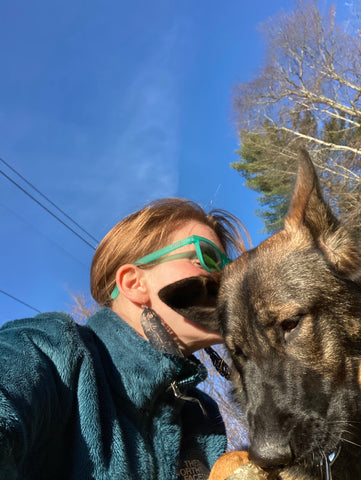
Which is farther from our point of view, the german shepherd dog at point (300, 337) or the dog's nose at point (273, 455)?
the german shepherd dog at point (300, 337)

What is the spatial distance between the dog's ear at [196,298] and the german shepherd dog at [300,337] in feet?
0.04

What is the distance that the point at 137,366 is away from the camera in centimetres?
277

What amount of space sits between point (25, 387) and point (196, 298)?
5.56 ft

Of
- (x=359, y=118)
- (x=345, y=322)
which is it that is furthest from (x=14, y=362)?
(x=359, y=118)

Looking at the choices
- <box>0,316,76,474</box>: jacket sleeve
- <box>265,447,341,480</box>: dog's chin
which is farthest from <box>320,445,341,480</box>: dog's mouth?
<box>0,316,76,474</box>: jacket sleeve

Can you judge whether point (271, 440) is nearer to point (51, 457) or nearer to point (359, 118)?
point (51, 457)

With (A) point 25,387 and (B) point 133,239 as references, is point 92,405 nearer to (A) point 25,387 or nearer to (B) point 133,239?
(A) point 25,387

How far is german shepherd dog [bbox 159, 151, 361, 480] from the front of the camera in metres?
2.27

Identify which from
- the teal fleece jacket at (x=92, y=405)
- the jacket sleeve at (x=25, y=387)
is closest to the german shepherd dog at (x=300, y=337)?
the teal fleece jacket at (x=92, y=405)

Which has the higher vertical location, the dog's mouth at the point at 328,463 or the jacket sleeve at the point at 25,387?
the jacket sleeve at the point at 25,387

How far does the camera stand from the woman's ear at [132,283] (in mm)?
3311

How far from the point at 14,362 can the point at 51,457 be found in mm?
788

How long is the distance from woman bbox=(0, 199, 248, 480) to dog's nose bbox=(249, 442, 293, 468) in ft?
A: 2.60

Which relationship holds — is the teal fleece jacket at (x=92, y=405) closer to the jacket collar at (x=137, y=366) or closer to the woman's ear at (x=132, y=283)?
the jacket collar at (x=137, y=366)
